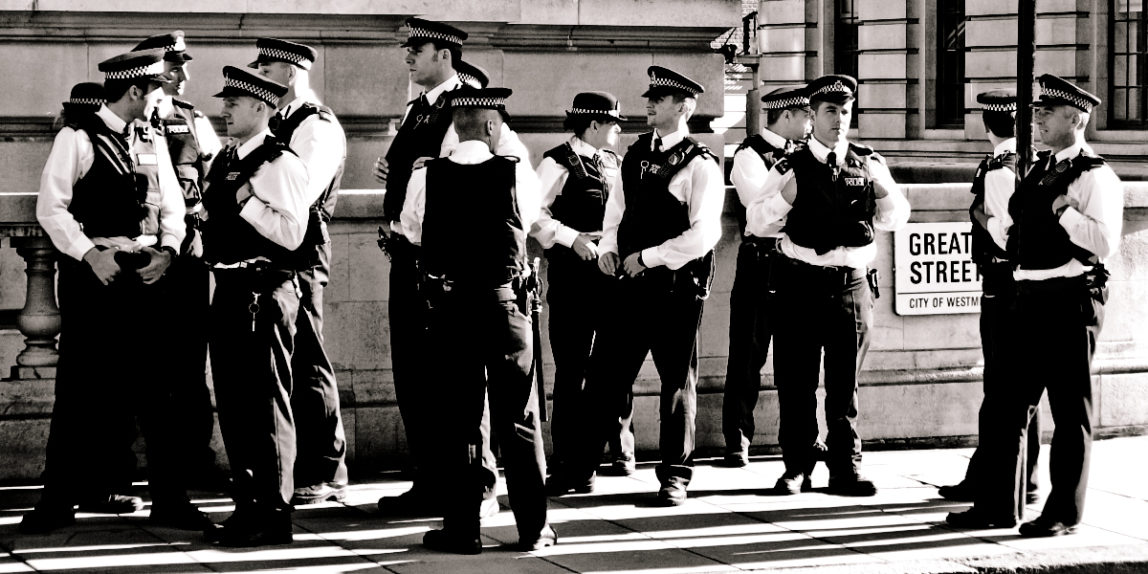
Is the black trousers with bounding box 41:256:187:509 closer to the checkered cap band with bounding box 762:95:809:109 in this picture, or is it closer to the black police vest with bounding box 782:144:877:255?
the black police vest with bounding box 782:144:877:255

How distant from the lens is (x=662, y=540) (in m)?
7.66

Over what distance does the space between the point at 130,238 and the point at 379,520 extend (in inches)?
69.3

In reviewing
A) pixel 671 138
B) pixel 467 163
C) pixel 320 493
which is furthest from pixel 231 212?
pixel 671 138

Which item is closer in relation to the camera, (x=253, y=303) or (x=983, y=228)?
(x=253, y=303)

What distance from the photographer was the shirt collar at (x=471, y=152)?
7.30 metres

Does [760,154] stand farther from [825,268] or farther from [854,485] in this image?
[854,485]

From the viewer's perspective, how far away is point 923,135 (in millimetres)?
30484

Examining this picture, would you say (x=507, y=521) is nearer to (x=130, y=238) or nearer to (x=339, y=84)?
(x=130, y=238)

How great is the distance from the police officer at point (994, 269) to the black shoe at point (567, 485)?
1.84m

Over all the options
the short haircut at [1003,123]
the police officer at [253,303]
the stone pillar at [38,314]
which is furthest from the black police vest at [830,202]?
the stone pillar at [38,314]

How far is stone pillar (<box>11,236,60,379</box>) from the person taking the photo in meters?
8.68

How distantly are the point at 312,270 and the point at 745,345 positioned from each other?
2.57m

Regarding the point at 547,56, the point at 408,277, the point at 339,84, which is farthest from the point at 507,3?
the point at 408,277

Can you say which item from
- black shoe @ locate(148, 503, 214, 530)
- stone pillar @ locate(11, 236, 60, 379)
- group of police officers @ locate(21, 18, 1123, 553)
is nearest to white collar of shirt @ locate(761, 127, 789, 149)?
group of police officers @ locate(21, 18, 1123, 553)
